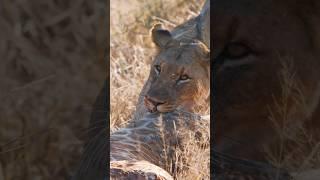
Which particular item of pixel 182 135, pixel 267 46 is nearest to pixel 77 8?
pixel 267 46

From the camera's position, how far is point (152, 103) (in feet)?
11.5

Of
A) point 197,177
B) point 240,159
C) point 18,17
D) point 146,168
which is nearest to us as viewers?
point 18,17

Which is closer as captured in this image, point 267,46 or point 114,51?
point 267,46

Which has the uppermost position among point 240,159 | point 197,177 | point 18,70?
point 18,70

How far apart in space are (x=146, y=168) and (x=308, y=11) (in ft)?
3.41

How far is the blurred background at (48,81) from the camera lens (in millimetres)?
1393

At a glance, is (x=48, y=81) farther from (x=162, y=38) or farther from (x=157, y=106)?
(x=162, y=38)

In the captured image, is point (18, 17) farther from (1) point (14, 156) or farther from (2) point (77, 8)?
(1) point (14, 156)

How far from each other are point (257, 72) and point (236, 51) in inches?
2.3

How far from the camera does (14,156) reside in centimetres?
141

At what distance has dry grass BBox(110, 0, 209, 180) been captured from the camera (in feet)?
10.5

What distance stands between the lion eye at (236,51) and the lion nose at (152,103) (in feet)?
6.33

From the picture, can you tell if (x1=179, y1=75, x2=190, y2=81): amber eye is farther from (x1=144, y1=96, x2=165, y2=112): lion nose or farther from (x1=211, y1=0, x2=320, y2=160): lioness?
(x1=211, y1=0, x2=320, y2=160): lioness

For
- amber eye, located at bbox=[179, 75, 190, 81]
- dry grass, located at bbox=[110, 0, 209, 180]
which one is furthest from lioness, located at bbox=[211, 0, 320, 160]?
amber eye, located at bbox=[179, 75, 190, 81]
